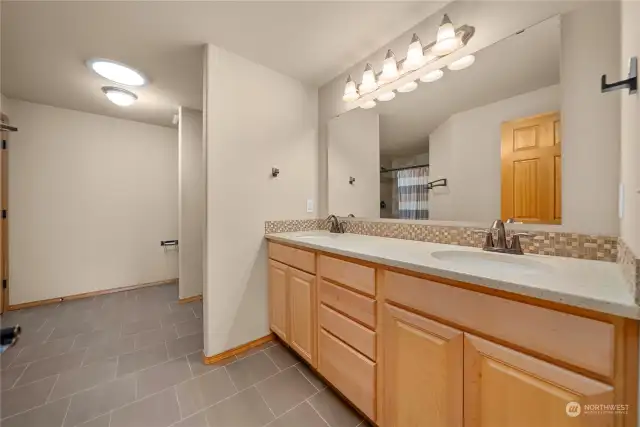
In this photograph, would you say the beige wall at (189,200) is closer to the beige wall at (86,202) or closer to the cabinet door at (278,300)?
the beige wall at (86,202)

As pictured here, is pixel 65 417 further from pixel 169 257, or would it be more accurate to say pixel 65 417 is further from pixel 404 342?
pixel 169 257

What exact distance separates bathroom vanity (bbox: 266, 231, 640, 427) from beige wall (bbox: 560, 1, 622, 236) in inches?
8.9

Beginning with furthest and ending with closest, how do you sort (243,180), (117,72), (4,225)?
(4,225)
(117,72)
(243,180)

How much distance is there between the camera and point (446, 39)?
131cm

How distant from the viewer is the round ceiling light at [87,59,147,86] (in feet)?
6.40

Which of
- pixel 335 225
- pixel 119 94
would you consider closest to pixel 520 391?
pixel 335 225

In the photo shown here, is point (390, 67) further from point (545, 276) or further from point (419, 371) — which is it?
point (419, 371)

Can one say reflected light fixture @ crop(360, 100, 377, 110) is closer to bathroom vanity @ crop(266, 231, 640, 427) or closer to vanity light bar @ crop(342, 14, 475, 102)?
vanity light bar @ crop(342, 14, 475, 102)

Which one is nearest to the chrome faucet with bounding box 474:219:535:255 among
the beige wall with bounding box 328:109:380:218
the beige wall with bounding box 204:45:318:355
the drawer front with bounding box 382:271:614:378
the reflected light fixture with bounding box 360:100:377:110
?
the drawer front with bounding box 382:271:614:378

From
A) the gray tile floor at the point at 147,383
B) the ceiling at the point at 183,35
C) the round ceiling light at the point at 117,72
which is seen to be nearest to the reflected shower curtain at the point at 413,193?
the ceiling at the point at 183,35

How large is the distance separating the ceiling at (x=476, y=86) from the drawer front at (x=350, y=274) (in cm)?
97

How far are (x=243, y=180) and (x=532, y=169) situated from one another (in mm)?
1806

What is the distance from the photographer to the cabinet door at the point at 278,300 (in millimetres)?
1802

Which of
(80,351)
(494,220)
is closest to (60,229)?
(80,351)
